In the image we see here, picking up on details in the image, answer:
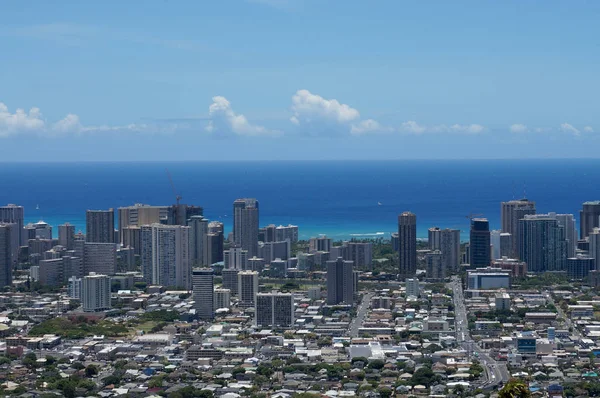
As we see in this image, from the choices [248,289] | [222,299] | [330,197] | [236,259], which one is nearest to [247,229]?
[236,259]

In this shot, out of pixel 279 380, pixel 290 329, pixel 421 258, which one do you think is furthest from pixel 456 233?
pixel 279 380

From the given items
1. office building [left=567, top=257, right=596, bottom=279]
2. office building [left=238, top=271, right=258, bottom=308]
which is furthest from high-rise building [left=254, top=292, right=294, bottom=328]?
office building [left=567, top=257, right=596, bottom=279]

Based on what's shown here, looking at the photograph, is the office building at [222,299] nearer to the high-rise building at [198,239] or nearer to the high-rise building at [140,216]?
the high-rise building at [198,239]

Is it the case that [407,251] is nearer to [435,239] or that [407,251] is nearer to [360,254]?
[360,254]

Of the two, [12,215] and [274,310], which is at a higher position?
[12,215]

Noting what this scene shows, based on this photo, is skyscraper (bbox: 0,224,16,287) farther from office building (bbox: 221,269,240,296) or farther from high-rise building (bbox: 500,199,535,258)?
high-rise building (bbox: 500,199,535,258)

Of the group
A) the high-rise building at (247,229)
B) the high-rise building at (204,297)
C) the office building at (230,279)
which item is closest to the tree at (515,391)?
the high-rise building at (204,297)
